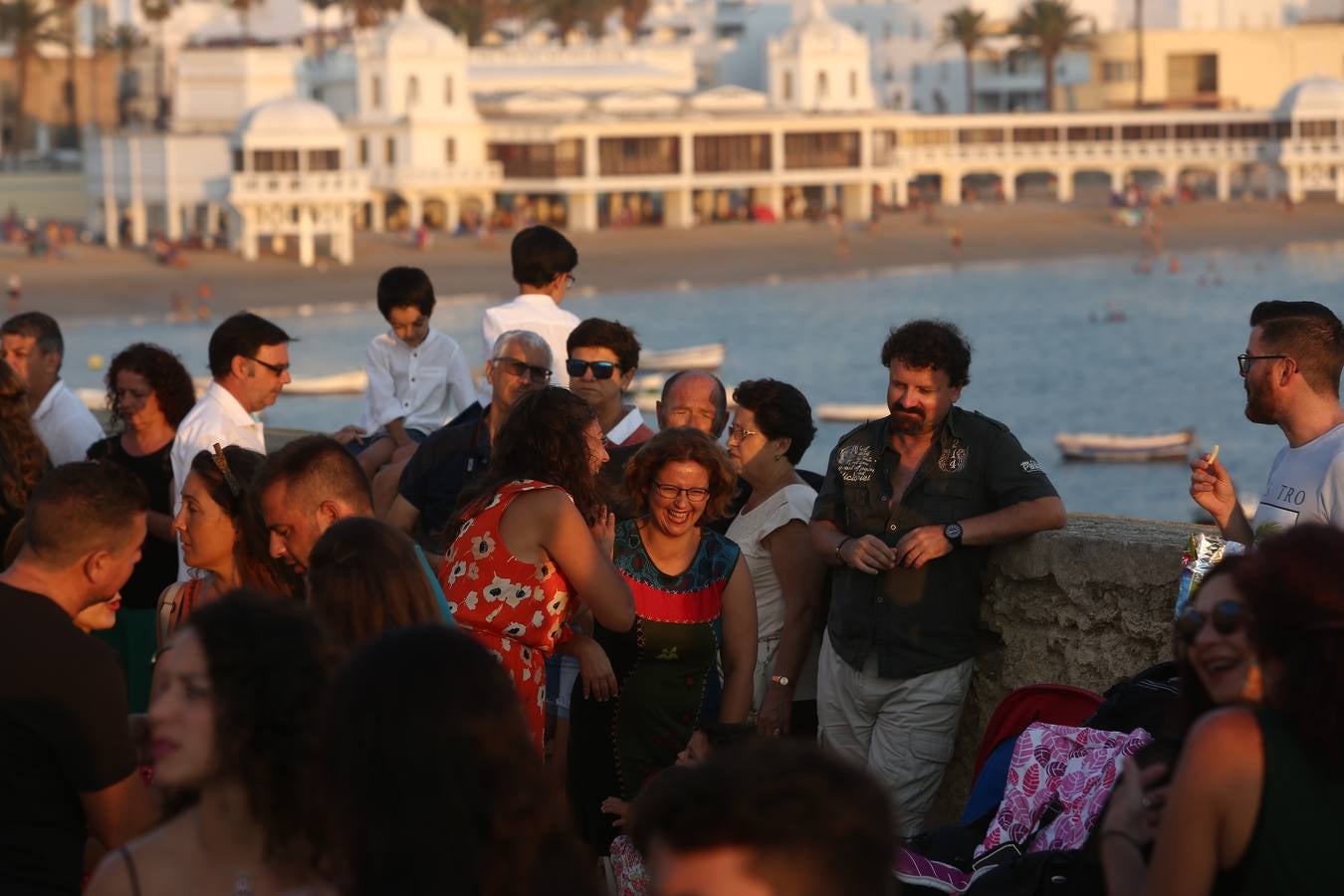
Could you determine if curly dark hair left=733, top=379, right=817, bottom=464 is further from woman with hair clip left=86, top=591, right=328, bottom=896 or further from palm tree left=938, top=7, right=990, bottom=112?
palm tree left=938, top=7, right=990, bottom=112

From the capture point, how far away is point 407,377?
8148 millimetres

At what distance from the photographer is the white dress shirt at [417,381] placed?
8.10 metres

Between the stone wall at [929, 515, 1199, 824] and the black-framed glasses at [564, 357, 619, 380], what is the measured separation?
163 centimetres

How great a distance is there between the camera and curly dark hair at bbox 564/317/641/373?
6.74m

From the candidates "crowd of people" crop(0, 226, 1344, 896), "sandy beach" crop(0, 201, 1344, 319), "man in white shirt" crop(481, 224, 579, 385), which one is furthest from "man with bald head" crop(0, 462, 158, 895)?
"sandy beach" crop(0, 201, 1344, 319)

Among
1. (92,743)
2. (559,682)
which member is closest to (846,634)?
(559,682)

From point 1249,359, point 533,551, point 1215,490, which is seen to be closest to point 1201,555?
point 1215,490

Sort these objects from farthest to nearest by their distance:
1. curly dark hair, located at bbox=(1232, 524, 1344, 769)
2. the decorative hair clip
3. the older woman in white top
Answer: the older woman in white top, the decorative hair clip, curly dark hair, located at bbox=(1232, 524, 1344, 769)

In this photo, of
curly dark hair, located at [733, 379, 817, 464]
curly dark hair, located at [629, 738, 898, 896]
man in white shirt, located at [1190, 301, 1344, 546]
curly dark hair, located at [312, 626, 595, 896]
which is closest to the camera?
curly dark hair, located at [629, 738, 898, 896]

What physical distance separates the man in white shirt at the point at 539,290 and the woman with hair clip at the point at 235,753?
4474 millimetres

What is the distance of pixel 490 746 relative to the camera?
2.73 meters

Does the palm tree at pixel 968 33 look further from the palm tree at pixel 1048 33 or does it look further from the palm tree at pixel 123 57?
the palm tree at pixel 123 57

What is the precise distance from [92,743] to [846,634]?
2350 mm

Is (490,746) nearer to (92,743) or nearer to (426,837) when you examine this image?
(426,837)
